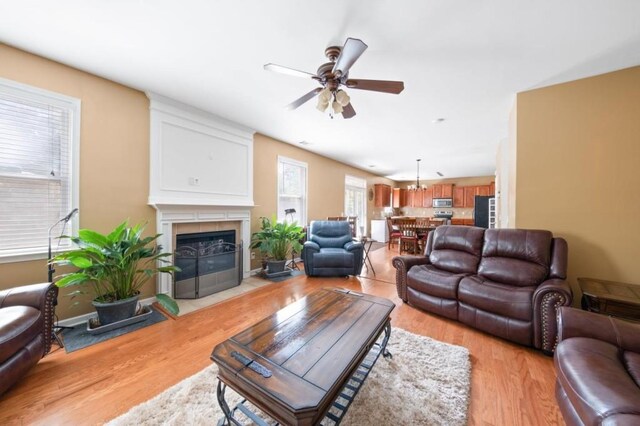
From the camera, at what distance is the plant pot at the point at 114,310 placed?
7.37 feet

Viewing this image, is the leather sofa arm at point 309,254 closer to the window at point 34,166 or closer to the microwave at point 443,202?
the window at point 34,166

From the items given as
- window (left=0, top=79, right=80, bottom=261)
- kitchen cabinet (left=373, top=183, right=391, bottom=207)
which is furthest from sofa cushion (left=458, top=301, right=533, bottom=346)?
kitchen cabinet (left=373, top=183, right=391, bottom=207)

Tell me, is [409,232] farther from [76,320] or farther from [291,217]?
[76,320]

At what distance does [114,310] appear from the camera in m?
2.29

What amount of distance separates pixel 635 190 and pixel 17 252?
567 centimetres

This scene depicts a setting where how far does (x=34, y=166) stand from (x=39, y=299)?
1.29 m

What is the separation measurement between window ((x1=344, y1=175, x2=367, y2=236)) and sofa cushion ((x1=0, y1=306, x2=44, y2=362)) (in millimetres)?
6040

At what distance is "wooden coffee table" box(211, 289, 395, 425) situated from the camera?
0.98 metres

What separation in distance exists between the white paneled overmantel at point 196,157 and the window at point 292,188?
874 millimetres

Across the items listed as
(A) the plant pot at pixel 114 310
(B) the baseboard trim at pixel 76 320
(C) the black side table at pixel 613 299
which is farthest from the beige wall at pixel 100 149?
(C) the black side table at pixel 613 299

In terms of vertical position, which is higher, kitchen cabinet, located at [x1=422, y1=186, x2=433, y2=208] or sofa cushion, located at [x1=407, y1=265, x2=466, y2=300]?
kitchen cabinet, located at [x1=422, y1=186, x2=433, y2=208]

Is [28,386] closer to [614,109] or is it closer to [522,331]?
[522,331]

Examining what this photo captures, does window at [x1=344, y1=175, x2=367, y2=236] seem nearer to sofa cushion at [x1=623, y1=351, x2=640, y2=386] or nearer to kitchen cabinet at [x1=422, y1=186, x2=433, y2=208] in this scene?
kitchen cabinet at [x1=422, y1=186, x2=433, y2=208]

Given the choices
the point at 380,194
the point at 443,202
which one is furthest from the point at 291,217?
the point at 443,202
